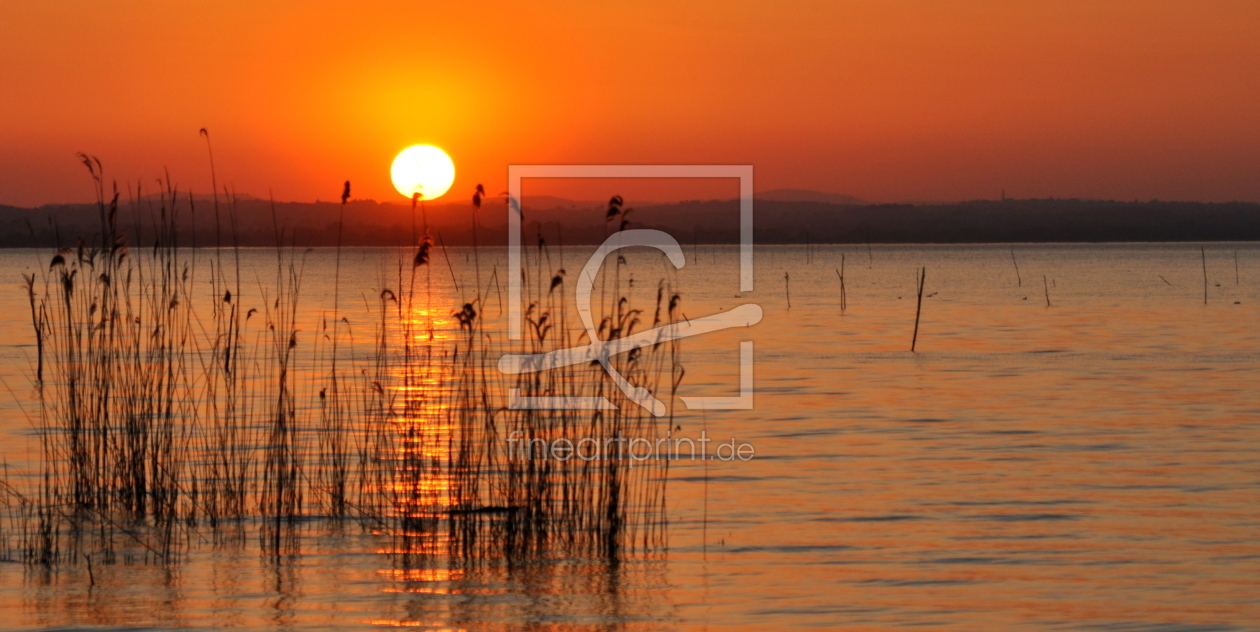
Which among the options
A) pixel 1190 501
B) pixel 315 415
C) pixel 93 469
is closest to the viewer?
pixel 93 469

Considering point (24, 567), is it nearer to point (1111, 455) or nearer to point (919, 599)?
point (919, 599)

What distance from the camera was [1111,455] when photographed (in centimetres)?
1423

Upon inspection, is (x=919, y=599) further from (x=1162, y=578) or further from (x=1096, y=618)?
(x=1162, y=578)

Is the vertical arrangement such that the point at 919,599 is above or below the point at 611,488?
below

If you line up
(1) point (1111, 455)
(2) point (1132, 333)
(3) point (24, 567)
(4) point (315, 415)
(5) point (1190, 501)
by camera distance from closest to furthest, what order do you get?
(3) point (24, 567) < (5) point (1190, 501) < (1) point (1111, 455) < (4) point (315, 415) < (2) point (1132, 333)

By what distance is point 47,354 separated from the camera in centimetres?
2486

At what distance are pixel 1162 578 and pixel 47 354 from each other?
2161 centimetres

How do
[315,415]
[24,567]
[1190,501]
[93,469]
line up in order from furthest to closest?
1. [315,415]
2. [1190,501]
3. [93,469]
4. [24,567]

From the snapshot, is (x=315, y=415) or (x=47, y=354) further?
(x=47, y=354)

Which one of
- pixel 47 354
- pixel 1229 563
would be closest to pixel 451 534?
pixel 1229 563

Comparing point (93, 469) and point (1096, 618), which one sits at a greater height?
point (93, 469)

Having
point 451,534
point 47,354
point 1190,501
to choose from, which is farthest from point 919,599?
point 47,354

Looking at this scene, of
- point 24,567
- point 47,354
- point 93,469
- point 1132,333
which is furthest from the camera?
point 1132,333

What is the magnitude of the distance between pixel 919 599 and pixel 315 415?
10.4 metres
